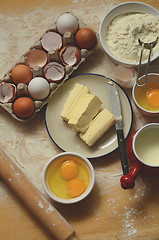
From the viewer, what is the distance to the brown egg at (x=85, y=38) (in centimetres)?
129

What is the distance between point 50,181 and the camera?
1243 mm

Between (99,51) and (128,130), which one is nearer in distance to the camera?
(128,130)

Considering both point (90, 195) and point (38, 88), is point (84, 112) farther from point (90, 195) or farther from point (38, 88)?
point (90, 195)

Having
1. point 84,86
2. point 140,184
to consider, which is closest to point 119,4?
point 84,86

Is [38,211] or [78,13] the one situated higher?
[78,13]

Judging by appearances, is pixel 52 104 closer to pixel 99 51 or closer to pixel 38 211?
pixel 99 51

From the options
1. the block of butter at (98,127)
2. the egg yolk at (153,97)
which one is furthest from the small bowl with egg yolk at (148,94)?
the block of butter at (98,127)

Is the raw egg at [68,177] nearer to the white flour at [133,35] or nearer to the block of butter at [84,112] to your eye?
the block of butter at [84,112]

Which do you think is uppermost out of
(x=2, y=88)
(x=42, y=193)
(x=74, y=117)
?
(x=2, y=88)

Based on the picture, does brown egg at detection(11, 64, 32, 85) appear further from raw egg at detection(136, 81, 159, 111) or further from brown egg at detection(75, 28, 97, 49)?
raw egg at detection(136, 81, 159, 111)

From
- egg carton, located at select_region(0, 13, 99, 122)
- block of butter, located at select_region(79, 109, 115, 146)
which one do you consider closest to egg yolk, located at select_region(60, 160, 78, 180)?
block of butter, located at select_region(79, 109, 115, 146)

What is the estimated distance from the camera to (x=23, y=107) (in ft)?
4.06

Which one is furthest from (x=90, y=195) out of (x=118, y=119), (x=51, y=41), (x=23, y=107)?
(x=51, y=41)

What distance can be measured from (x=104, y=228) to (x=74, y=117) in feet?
1.49
